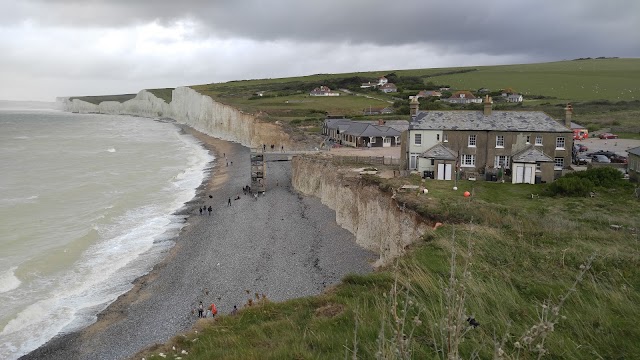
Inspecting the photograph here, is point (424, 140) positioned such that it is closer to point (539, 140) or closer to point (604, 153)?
point (539, 140)

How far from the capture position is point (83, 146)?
85.8 metres

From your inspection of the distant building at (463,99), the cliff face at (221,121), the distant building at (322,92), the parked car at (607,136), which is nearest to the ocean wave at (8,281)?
the cliff face at (221,121)

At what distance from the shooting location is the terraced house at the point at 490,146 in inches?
1224

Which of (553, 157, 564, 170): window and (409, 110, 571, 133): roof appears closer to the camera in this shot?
(553, 157, 564, 170): window

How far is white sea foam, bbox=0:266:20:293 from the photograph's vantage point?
78.6ft

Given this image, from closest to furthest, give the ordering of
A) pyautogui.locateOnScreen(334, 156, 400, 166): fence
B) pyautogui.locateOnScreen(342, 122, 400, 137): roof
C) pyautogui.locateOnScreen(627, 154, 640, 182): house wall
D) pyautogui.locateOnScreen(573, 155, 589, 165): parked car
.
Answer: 1. pyautogui.locateOnScreen(627, 154, 640, 182): house wall
2. pyautogui.locateOnScreen(573, 155, 589, 165): parked car
3. pyautogui.locateOnScreen(334, 156, 400, 166): fence
4. pyautogui.locateOnScreen(342, 122, 400, 137): roof

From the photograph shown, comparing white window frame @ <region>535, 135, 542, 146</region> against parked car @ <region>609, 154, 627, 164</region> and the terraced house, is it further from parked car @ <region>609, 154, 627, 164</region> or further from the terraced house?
parked car @ <region>609, 154, 627, 164</region>

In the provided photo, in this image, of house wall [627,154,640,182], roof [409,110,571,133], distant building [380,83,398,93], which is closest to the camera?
house wall [627,154,640,182]

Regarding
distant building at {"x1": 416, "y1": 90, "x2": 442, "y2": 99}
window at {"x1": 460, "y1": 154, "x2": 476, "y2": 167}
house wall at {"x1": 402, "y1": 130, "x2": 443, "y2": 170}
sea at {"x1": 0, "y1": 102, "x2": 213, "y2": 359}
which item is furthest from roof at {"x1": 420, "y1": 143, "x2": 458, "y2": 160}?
distant building at {"x1": 416, "y1": 90, "x2": 442, "y2": 99}

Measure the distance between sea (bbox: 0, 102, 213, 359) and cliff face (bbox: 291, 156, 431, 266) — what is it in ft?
36.6

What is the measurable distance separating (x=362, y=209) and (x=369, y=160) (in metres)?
13.0

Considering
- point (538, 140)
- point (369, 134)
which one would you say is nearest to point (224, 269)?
point (538, 140)

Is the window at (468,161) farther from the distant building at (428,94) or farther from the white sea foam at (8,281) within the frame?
the distant building at (428,94)

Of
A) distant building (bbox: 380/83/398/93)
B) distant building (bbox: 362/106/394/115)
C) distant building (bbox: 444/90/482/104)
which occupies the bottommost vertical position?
distant building (bbox: 362/106/394/115)
